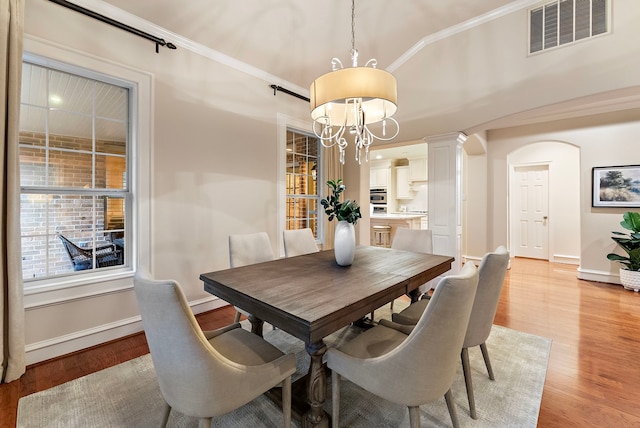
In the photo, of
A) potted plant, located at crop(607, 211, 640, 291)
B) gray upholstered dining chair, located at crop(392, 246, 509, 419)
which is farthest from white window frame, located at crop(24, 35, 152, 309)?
potted plant, located at crop(607, 211, 640, 291)

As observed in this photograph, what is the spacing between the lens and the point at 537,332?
106 inches

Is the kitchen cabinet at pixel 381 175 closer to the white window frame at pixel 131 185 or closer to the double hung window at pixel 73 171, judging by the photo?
the white window frame at pixel 131 185

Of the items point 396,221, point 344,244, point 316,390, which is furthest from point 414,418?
point 396,221

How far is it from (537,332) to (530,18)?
3294 millimetres

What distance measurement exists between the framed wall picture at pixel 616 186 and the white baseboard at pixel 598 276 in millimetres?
1052

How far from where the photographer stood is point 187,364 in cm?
108

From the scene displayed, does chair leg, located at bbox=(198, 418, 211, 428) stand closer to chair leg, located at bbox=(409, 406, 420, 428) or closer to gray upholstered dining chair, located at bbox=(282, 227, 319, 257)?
chair leg, located at bbox=(409, 406, 420, 428)

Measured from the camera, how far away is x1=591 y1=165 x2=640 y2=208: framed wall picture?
4.24 m

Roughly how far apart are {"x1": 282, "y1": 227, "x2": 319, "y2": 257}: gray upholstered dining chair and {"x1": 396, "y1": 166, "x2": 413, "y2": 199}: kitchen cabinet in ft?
17.7

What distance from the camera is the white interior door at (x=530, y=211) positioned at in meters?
5.86

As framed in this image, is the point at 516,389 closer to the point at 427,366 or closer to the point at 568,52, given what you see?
the point at 427,366

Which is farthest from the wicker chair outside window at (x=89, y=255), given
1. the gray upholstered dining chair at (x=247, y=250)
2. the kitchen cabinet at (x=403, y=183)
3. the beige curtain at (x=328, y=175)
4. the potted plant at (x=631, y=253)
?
the kitchen cabinet at (x=403, y=183)

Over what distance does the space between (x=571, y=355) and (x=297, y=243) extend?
2.56 meters

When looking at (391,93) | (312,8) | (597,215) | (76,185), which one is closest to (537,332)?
(391,93)
